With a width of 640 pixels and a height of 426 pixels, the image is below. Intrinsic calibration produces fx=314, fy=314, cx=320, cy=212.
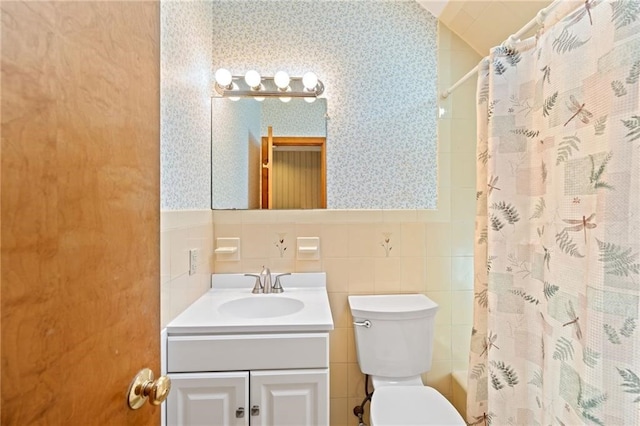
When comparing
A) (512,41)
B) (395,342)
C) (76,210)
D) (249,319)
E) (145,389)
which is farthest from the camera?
(395,342)

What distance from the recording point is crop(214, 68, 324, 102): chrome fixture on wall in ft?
5.63

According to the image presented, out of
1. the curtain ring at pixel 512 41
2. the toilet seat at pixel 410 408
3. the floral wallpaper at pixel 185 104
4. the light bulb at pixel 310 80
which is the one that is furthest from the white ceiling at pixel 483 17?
the toilet seat at pixel 410 408

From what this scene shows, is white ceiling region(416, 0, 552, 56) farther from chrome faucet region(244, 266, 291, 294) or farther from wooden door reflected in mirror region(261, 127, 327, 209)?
chrome faucet region(244, 266, 291, 294)

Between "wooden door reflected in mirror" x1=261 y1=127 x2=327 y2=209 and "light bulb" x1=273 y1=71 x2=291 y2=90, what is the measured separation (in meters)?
0.25

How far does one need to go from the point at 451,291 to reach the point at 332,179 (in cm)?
95

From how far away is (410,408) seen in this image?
1373mm

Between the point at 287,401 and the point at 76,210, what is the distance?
1.05m

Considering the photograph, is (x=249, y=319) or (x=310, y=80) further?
(x=310, y=80)

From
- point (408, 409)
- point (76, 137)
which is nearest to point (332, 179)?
point (408, 409)

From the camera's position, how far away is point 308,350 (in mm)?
1190

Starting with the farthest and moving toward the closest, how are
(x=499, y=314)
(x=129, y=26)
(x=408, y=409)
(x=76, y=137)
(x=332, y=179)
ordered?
(x=332, y=179) < (x=408, y=409) < (x=499, y=314) < (x=129, y=26) < (x=76, y=137)

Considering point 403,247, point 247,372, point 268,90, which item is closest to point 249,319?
point 247,372

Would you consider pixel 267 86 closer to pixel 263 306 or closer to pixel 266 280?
pixel 266 280

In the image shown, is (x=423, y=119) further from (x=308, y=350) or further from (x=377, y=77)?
(x=308, y=350)
